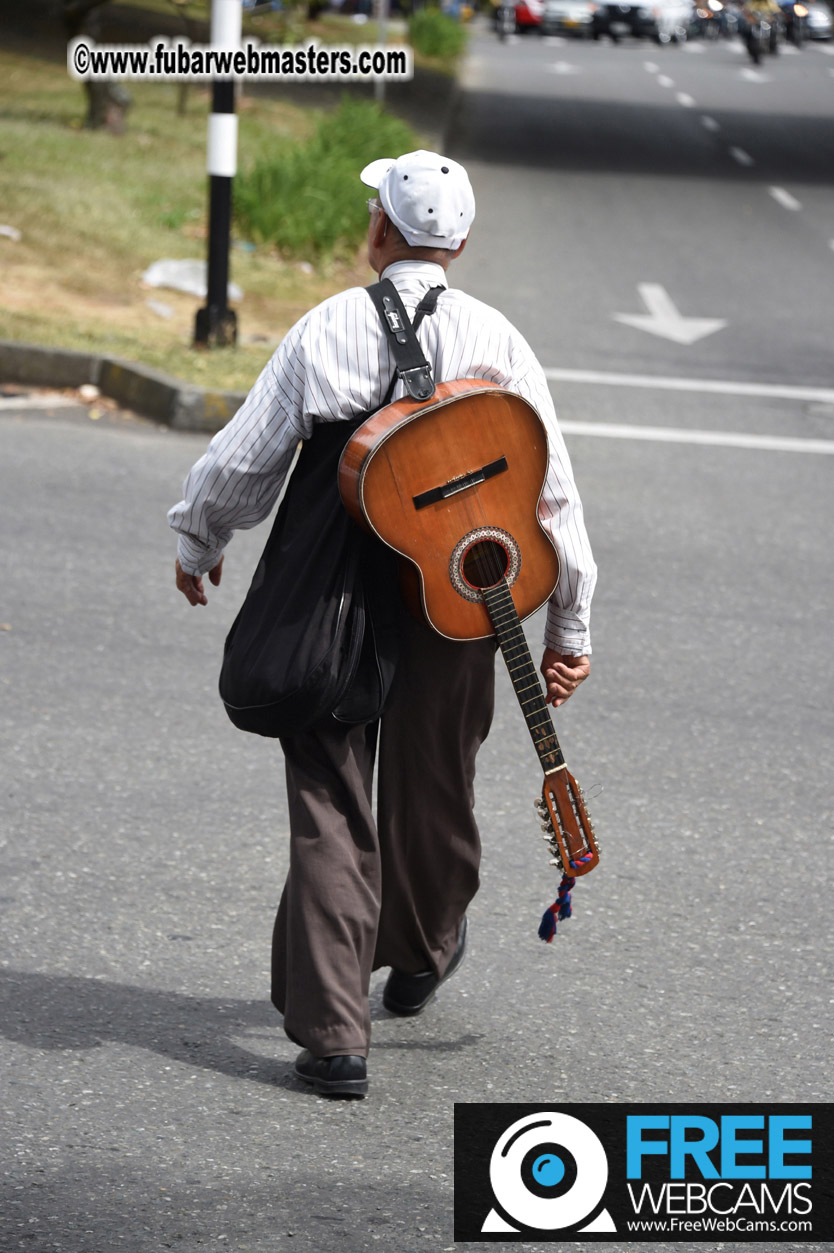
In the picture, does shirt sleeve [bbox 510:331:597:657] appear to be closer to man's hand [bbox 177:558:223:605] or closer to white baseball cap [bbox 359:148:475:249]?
white baseball cap [bbox 359:148:475:249]

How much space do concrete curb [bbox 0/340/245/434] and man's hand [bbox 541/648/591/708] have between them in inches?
227

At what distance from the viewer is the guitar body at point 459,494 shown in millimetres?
3037

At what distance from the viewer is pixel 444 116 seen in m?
25.5

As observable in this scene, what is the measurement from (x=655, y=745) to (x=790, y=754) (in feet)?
1.46

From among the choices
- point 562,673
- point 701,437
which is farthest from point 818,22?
point 562,673

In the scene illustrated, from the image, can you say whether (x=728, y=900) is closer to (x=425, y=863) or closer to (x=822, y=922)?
(x=822, y=922)

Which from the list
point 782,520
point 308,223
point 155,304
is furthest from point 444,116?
point 782,520

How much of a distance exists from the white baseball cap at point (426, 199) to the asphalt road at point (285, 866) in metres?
1.73

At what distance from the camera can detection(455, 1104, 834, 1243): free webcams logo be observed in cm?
291

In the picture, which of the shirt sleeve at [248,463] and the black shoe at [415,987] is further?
the black shoe at [415,987]

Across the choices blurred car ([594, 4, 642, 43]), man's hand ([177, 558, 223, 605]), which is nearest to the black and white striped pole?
man's hand ([177, 558, 223, 605])

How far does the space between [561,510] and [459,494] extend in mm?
251

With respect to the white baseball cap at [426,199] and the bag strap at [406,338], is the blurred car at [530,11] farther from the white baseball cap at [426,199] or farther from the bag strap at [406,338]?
the bag strap at [406,338]

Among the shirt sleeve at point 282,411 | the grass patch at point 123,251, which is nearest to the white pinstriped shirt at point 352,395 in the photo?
the shirt sleeve at point 282,411
